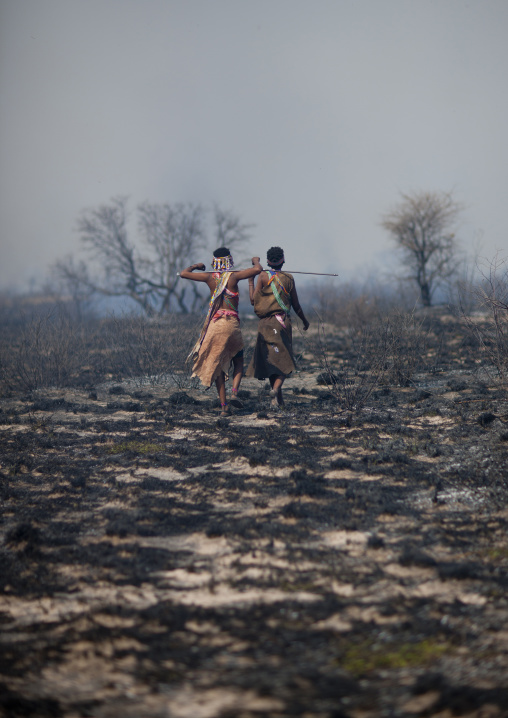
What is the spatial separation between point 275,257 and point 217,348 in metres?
1.23

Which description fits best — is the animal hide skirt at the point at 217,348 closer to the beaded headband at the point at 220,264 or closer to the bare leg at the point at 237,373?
the bare leg at the point at 237,373

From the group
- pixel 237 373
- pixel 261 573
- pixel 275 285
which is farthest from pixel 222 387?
pixel 261 573

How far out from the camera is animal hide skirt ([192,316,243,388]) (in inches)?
274

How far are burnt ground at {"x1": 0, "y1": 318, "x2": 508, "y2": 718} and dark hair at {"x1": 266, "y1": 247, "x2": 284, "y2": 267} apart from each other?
1.91m

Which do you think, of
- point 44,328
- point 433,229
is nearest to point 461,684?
point 44,328

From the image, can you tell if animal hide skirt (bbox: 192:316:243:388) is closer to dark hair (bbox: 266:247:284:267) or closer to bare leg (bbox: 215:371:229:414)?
bare leg (bbox: 215:371:229:414)

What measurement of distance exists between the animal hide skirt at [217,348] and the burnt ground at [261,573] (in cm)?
76

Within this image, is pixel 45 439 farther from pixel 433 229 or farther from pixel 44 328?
pixel 433 229

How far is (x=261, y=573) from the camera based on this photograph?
3271 millimetres

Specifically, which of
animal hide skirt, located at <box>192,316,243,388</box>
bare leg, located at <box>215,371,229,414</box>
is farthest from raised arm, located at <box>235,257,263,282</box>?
bare leg, located at <box>215,371,229,414</box>

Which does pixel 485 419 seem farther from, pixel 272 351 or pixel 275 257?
pixel 275 257

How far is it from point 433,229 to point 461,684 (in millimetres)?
29023

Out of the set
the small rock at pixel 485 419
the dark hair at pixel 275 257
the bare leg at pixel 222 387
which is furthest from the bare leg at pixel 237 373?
the small rock at pixel 485 419

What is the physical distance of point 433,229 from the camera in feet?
96.1
